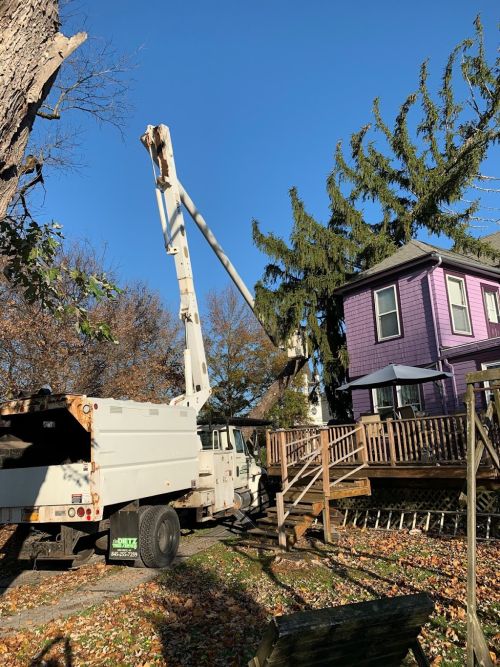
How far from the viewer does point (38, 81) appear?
9.89ft

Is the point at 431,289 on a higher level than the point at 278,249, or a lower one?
lower

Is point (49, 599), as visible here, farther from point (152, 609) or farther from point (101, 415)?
point (101, 415)

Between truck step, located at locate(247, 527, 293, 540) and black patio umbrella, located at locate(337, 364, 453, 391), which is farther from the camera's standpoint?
black patio umbrella, located at locate(337, 364, 453, 391)

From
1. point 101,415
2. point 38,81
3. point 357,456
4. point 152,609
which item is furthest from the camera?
point 357,456

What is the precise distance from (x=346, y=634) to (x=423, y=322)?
46.1 ft

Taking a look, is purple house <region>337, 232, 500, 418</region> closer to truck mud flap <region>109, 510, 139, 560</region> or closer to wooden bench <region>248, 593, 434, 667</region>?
truck mud flap <region>109, 510, 139, 560</region>

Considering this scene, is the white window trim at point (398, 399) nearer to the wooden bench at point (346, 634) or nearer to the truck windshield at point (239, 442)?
the truck windshield at point (239, 442)

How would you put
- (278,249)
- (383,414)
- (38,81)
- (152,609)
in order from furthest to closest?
(278,249) → (383,414) → (152,609) → (38,81)

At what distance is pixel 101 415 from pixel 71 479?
0.98 meters

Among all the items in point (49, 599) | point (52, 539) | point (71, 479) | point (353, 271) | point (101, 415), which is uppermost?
point (353, 271)

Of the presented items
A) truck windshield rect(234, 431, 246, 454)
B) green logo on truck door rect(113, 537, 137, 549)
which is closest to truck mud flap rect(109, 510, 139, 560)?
green logo on truck door rect(113, 537, 137, 549)

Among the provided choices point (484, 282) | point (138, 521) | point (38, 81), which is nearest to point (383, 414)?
point (484, 282)

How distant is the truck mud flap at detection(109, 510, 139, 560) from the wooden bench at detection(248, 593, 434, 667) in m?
5.92

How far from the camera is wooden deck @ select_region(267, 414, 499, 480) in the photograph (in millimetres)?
10391
